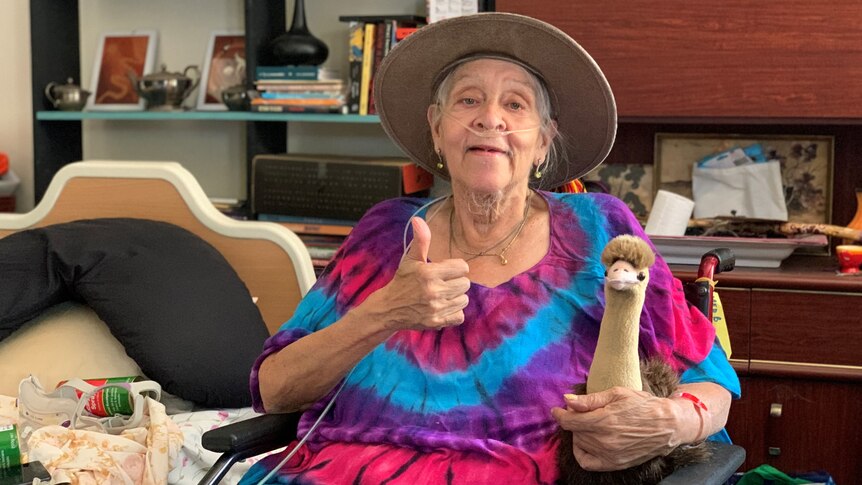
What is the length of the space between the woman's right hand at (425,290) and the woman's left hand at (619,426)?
217 millimetres

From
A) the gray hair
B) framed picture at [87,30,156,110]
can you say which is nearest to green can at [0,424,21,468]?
the gray hair

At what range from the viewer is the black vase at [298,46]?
3.13 m

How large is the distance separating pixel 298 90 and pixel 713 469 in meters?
2.01

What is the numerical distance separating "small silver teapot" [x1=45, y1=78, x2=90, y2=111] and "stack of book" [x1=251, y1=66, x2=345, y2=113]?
27.5 inches

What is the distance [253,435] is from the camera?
Result: 168cm

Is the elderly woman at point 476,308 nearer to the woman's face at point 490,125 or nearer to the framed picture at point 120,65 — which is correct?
the woman's face at point 490,125

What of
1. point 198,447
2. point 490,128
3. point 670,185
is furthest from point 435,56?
point 670,185

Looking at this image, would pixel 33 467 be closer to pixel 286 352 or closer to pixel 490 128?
pixel 286 352

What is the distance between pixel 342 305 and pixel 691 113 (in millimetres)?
1293

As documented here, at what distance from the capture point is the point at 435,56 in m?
1.85

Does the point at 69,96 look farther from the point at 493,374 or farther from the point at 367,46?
the point at 493,374

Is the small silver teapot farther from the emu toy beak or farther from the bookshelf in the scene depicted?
the emu toy beak

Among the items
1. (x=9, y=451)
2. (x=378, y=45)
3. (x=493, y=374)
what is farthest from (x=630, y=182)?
(x=9, y=451)

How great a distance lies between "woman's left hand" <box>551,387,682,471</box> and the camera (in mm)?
1378
